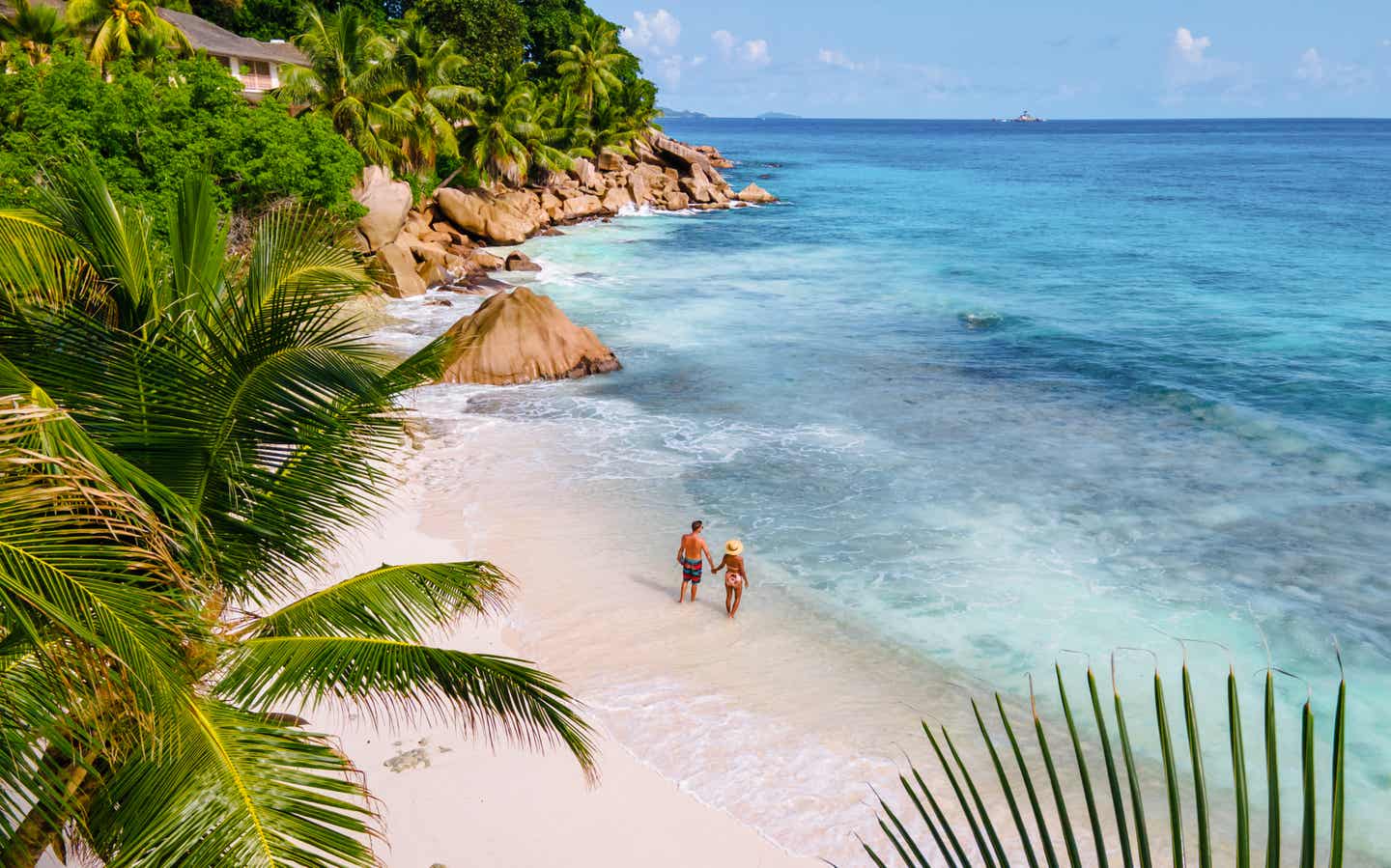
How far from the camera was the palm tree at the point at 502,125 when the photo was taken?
43906 mm

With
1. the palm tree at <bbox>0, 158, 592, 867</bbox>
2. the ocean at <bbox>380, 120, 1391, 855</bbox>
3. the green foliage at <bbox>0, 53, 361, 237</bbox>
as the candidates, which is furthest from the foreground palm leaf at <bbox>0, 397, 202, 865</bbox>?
the green foliage at <bbox>0, 53, 361, 237</bbox>

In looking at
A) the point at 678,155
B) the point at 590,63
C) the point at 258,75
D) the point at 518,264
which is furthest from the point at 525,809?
the point at 678,155

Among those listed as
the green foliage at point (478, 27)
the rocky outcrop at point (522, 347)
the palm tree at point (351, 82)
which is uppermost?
the green foliage at point (478, 27)

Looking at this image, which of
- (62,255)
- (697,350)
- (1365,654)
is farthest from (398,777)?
(697,350)

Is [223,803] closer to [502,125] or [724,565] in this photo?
[724,565]

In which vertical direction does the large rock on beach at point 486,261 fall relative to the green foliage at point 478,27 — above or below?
below

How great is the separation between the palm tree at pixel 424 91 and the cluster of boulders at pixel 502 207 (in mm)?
2161

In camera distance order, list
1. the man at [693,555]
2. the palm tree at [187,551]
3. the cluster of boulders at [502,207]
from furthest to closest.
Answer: the cluster of boulders at [502,207]
the man at [693,555]
the palm tree at [187,551]

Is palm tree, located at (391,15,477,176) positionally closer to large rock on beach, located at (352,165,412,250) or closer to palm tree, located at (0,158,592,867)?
large rock on beach, located at (352,165,412,250)

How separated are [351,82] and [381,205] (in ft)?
21.2

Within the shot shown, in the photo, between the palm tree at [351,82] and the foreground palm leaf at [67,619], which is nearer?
the foreground palm leaf at [67,619]

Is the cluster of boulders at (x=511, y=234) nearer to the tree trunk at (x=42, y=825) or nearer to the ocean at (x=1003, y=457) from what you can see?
the ocean at (x=1003, y=457)

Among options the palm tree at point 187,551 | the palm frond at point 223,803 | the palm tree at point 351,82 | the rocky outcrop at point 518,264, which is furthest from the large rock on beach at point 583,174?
the palm frond at point 223,803

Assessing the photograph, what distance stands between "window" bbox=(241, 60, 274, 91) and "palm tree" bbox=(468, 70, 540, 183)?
8.95 meters
